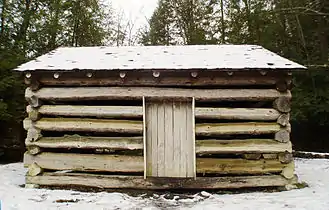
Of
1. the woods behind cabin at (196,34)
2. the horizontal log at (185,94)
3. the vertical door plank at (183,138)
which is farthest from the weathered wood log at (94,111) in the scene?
the woods behind cabin at (196,34)

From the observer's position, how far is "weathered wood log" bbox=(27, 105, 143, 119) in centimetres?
730

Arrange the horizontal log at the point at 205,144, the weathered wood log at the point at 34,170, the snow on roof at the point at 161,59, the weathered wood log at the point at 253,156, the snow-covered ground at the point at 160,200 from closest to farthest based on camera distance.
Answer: the snow-covered ground at the point at 160,200 → the snow on roof at the point at 161,59 → the horizontal log at the point at 205,144 → the weathered wood log at the point at 253,156 → the weathered wood log at the point at 34,170

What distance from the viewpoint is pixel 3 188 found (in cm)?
720

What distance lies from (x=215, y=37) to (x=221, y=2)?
6.20 ft

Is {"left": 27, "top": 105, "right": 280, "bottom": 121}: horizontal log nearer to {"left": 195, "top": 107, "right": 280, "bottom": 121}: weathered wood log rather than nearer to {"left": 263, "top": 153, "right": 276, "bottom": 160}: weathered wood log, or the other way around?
{"left": 195, "top": 107, "right": 280, "bottom": 121}: weathered wood log

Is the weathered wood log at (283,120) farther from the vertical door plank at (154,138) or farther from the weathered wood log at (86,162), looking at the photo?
the weathered wood log at (86,162)

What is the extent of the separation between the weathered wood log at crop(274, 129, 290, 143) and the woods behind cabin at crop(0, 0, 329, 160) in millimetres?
5012

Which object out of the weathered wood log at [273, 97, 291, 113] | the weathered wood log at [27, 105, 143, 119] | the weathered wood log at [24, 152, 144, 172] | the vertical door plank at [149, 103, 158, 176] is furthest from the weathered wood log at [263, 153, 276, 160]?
the weathered wood log at [27, 105, 143, 119]

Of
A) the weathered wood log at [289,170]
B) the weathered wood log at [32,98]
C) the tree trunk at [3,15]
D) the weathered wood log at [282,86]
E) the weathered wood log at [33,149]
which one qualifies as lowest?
the weathered wood log at [289,170]

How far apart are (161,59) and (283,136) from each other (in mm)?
3137

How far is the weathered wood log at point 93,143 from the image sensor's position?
285 inches

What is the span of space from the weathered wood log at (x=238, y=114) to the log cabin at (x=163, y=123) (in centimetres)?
2

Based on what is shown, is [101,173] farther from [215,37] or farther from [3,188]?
[215,37]

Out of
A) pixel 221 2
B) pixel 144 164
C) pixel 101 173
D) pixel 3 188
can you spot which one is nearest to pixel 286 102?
pixel 144 164
